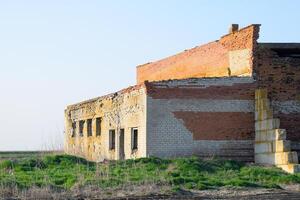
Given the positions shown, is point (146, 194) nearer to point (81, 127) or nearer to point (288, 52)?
point (288, 52)

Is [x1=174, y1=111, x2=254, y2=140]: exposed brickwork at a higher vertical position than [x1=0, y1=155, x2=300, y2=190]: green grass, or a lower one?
higher

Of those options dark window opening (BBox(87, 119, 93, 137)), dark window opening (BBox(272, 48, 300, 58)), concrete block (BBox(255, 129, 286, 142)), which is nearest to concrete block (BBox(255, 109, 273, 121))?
concrete block (BBox(255, 129, 286, 142))

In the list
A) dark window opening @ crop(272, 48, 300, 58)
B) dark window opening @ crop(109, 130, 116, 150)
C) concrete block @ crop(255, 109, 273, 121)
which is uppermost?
dark window opening @ crop(272, 48, 300, 58)

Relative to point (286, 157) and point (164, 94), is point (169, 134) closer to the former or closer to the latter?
point (164, 94)

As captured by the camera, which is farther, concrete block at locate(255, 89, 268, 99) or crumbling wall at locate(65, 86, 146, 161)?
crumbling wall at locate(65, 86, 146, 161)

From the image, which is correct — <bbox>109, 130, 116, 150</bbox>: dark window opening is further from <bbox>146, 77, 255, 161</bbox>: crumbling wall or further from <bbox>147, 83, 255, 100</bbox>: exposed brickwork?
<bbox>147, 83, 255, 100</bbox>: exposed brickwork

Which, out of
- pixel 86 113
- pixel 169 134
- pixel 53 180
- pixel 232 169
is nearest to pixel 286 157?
pixel 232 169

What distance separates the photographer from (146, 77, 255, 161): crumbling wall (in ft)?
80.6

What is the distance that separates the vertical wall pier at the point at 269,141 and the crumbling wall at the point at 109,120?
4238 mm

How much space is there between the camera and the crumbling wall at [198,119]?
24562 millimetres

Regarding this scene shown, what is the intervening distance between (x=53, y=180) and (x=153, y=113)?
6.84m

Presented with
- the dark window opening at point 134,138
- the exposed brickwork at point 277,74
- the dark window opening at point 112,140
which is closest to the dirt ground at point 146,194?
the exposed brickwork at point 277,74

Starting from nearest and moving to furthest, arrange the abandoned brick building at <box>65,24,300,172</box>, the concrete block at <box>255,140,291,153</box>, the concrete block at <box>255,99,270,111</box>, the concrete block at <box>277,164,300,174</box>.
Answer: the concrete block at <box>277,164,300,174</box>
the concrete block at <box>255,140,291,153</box>
the concrete block at <box>255,99,270,111</box>
the abandoned brick building at <box>65,24,300,172</box>

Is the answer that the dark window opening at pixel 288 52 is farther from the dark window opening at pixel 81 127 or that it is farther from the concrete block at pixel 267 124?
the dark window opening at pixel 81 127
